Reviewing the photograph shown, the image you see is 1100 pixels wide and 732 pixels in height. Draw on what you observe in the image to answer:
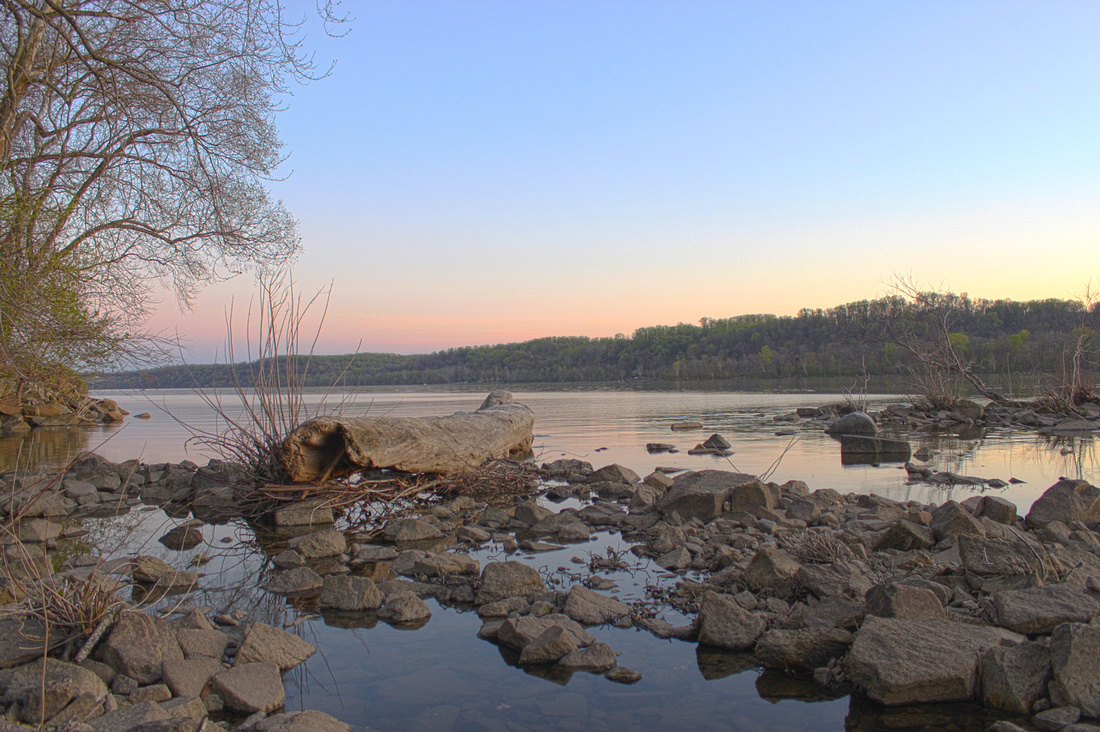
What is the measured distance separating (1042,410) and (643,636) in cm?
2195

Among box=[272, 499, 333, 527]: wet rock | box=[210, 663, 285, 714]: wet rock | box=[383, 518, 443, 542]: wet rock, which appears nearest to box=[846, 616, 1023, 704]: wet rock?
box=[210, 663, 285, 714]: wet rock

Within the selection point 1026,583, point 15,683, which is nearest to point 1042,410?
point 1026,583

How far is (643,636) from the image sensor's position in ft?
13.3

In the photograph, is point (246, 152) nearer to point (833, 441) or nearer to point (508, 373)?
point (833, 441)

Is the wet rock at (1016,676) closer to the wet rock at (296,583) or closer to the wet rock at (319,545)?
the wet rock at (296,583)

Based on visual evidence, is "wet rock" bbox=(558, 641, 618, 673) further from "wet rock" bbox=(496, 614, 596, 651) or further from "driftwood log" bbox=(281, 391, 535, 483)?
"driftwood log" bbox=(281, 391, 535, 483)

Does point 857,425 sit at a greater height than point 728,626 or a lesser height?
greater

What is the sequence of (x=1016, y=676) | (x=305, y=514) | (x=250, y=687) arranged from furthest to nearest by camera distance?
1. (x=305, y=514)
2. (x=250, y=687)
3. (x=1016, y=676)

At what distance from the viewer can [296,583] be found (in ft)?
16.4

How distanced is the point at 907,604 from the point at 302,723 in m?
3.17

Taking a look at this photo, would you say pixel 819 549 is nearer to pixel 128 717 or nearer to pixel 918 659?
pixel 918 659

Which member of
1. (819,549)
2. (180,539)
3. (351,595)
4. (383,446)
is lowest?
(180,539)

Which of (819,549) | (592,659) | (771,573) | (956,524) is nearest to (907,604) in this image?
(771,573)

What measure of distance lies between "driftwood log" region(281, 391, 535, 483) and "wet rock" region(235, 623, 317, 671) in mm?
3898
